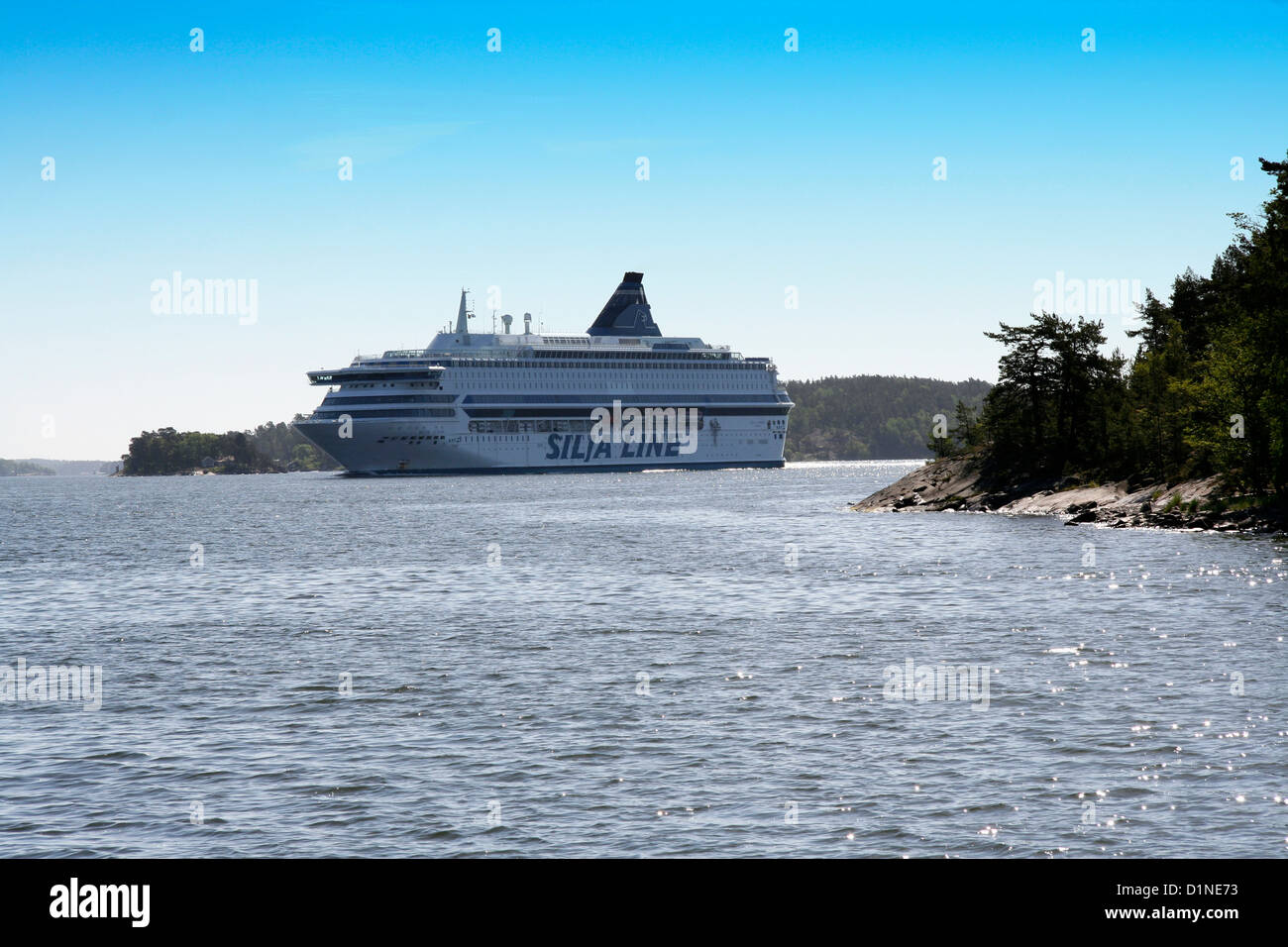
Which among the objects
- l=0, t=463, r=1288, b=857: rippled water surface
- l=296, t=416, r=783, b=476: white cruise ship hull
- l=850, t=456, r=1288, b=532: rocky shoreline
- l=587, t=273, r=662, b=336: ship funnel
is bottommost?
l=0, t=463, r=1288, b=857: rippled water surface

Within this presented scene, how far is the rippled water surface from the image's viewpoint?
13203mm

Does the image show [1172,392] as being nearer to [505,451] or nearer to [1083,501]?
[1083,501]

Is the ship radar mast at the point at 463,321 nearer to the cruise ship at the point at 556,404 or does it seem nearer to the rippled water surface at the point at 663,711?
the cruise ship at the point at 556,404

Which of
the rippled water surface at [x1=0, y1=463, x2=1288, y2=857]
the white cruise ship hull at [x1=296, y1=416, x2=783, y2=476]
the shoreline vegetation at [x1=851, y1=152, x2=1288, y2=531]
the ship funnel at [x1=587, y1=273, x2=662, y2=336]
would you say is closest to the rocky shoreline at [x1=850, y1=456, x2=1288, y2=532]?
the shoreline vegetation at [x1=851, y1=152, x2=1288, y2=531]

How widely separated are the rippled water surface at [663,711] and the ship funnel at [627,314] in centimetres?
13860

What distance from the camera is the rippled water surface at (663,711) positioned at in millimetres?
13203

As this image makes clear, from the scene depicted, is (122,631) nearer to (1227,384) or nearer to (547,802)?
(547,802)

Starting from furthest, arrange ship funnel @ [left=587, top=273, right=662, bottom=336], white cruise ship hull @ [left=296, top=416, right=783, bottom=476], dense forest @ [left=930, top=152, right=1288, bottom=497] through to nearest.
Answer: ship funnel @ [left=587, top=273, right=662, bottom=336] → white cruise ship hull @ [left=296, top=416, right=783, bottom=476] → dense forest @ [left=930, top=152, right=1288, bottom=497]

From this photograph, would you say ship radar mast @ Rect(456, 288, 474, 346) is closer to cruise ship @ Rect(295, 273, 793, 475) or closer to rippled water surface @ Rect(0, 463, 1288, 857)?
cruise ship @ Rect(295, 273, 793, 475)

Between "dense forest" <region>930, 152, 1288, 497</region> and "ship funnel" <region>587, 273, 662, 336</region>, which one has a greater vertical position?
"ship funnel" <region>587, 273, 662, 336</region>

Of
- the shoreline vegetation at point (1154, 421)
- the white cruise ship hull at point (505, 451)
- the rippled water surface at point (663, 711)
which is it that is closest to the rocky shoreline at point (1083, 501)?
the shoreline vegetation at point (1154, 421)

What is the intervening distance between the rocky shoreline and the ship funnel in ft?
339

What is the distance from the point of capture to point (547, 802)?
1417 centimetres
